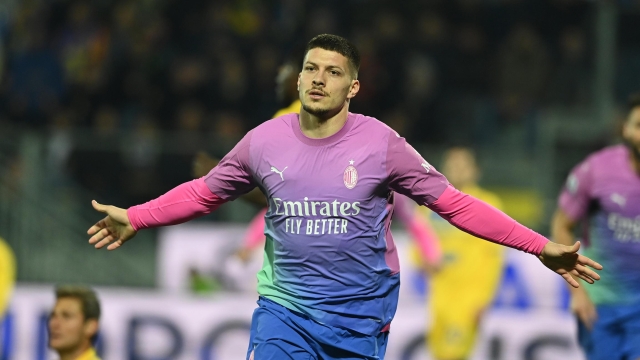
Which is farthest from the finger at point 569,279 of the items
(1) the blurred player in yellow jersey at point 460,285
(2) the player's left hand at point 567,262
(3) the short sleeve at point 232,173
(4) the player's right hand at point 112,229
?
(1) the blurred player in yellow jersey at point 460,285

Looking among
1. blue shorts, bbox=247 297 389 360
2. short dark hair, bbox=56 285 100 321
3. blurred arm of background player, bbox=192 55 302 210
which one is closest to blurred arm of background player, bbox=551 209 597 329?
blurred arm of background player, bbox=192 55 302 210

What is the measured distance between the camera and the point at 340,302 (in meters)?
4.79

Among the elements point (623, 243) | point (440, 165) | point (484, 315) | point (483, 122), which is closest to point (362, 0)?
point (483, 122)

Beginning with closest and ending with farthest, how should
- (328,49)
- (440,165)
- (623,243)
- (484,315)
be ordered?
(328,49) < (623,243) < (484,315) < (440,165)

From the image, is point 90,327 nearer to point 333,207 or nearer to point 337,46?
point 333,207

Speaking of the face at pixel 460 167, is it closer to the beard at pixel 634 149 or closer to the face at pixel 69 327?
the beard at pixel 634 149

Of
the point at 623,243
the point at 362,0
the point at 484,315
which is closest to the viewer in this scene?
the point at 623,243

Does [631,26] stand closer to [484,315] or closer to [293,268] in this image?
[484,315]

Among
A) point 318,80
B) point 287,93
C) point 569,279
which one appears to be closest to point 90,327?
point 287,93

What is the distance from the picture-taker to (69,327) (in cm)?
620

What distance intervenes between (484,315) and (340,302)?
5916 mm

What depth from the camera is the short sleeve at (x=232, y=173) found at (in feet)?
15.9

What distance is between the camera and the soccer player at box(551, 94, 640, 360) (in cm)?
658

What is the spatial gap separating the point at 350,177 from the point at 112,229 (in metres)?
1.12
